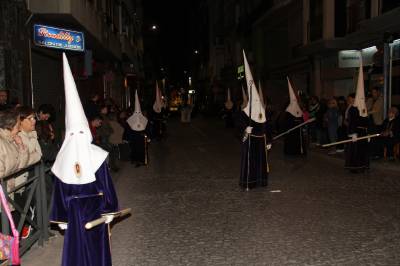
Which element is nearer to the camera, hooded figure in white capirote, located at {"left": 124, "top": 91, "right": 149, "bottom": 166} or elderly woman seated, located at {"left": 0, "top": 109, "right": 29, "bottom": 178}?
elderly woman seated, located at {"left": 0, "top": 109, "right": 29, "bottom": 178}

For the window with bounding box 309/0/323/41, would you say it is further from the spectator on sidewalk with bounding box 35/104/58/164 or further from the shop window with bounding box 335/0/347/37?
the spectator on sidewalk with bounding box 35/104/58/164

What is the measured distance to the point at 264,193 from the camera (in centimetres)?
1007

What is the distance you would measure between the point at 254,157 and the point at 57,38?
24.9 ft

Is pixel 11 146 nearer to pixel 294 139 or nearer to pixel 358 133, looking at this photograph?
pixel 358 133

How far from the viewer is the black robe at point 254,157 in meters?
10.6

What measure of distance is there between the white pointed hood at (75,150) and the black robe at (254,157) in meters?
6.05

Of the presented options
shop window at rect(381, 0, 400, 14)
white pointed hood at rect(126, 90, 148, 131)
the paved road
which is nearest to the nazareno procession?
the paved road

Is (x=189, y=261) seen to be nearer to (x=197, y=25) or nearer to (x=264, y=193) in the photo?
(x=264, y=193)

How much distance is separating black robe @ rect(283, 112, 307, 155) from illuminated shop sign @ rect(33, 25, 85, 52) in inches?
276

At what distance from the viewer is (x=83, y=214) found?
489 cm

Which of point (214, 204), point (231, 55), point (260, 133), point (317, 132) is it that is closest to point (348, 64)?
point (317, 132)

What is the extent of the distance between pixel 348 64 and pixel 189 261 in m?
17.0

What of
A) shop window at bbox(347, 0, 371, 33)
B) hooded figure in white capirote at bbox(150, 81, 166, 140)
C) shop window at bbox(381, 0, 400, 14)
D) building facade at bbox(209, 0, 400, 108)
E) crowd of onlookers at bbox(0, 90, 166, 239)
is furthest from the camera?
hooded figure in white capirote at bbox(150, 81, 166, 140)

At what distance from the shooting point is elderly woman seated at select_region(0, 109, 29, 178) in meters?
5.62
